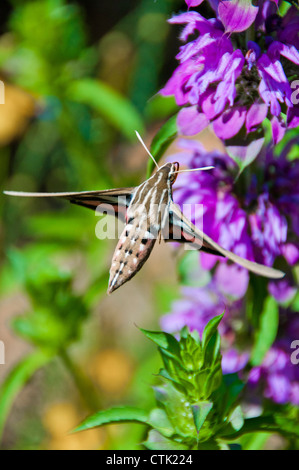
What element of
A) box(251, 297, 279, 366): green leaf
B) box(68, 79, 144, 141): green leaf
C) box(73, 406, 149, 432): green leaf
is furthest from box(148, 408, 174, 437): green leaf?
box(68, 79, 144, 141): green leaf

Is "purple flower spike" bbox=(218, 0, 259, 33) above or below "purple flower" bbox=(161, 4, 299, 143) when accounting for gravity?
above

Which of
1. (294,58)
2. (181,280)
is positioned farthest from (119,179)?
(294,58)

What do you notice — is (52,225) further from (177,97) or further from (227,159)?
(177,97)

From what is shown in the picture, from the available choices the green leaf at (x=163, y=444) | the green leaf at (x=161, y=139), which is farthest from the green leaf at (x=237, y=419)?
the green leaf at (x=161, y=139)

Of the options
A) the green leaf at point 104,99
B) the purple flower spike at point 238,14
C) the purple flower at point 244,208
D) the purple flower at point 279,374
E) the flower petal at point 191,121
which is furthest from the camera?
the green leaf at point 104,99

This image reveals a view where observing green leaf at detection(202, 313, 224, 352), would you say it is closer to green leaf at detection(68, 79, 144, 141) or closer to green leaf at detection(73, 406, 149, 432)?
green leaf at detection(73, 406, 149, 432)

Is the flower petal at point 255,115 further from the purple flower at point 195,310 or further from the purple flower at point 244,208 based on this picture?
the purple flower at point 195,310
